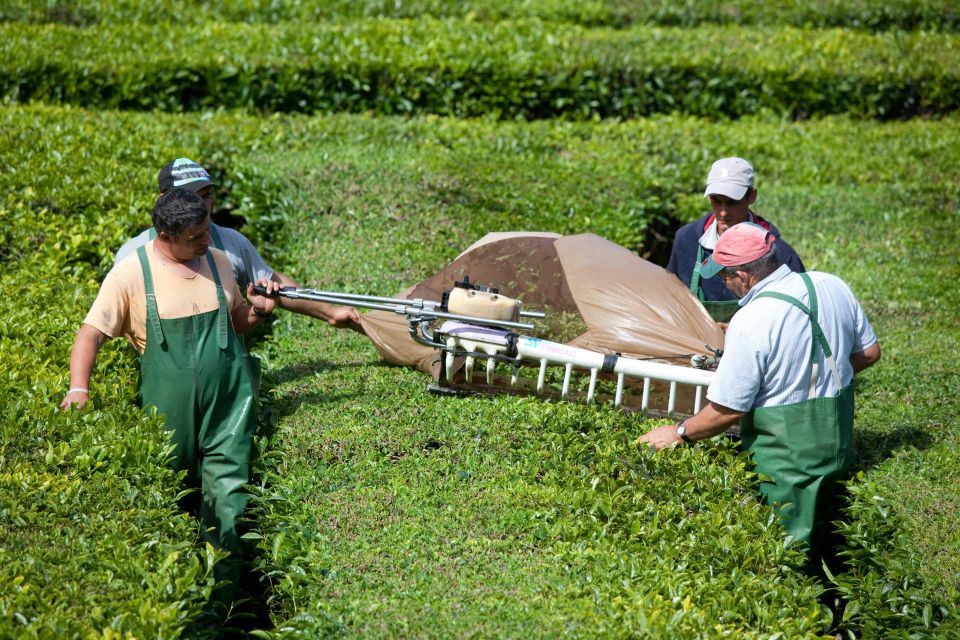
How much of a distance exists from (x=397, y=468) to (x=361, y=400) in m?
0.68

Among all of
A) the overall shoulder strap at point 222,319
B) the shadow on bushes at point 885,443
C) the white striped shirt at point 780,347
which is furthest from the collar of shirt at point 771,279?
the overall shoulder strap at point 222,319

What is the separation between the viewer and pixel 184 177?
4703mm

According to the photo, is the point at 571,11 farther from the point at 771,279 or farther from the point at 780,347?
the point at 780,347

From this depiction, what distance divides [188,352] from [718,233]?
8.68 feet

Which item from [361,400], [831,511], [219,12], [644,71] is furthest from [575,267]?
[219,12]

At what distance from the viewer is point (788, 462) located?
13.7 feet

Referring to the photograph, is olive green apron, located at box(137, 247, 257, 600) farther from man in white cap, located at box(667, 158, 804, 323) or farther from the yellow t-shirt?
man in white cap, located at box(667, 158, 804, 323)

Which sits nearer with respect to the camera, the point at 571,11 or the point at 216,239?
the point at 216,239

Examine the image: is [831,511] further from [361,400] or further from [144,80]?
[144,80]

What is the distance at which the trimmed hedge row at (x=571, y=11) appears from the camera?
10906mm

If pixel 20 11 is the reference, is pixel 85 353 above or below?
below

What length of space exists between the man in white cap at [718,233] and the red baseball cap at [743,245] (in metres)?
0.77

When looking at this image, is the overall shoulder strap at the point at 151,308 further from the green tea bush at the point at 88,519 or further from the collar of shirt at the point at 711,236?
the collar of shirt at the point at 711,236

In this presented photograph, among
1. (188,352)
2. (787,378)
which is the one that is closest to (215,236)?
(188,352)
